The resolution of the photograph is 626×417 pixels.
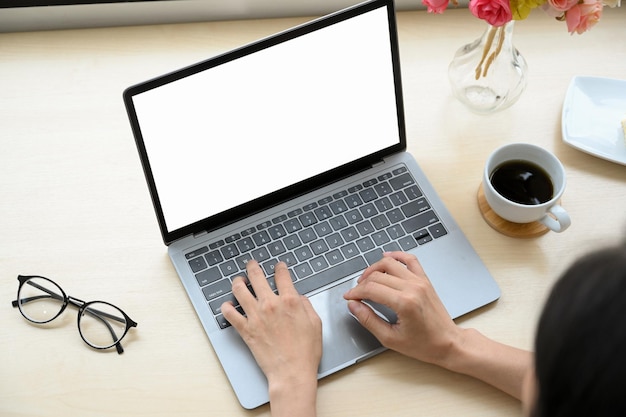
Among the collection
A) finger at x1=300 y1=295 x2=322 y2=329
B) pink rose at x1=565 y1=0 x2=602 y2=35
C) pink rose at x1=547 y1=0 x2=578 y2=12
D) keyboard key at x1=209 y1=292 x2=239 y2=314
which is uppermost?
pink rose at x1=547 y1=0 x2=578 y2=12

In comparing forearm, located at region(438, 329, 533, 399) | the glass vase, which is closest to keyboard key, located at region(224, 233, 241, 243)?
forearm, located at region(438, 329, 533, 399)

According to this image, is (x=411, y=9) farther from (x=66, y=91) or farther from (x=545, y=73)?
(x=66, y=91)

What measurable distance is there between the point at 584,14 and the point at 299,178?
1.40 ft

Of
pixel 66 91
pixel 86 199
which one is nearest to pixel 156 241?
pixel 86 199

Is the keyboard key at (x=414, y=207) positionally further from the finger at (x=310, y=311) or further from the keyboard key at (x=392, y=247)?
the finger at (x=310, y=311)

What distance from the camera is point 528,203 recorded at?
0.98m

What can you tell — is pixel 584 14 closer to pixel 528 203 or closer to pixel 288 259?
pixel 528 203

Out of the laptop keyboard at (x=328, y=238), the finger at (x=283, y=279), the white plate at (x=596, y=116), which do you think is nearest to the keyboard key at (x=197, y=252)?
the laptop keyboard at (x=328, y=238)

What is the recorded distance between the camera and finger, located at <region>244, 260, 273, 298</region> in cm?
92

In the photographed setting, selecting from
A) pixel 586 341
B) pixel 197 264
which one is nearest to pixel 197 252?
pixel 197 264

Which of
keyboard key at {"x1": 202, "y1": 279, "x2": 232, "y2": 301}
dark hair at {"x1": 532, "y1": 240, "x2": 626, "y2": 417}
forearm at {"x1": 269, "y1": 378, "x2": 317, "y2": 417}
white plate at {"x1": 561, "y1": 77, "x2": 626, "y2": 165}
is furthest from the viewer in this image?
white plate at {"x1": 561, "y1": 77, "x2": 626, "y2": 165}

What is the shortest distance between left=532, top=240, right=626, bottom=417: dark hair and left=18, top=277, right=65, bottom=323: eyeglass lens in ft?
2.06

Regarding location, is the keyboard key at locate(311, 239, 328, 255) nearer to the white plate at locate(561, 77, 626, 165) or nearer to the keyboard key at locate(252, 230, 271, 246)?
the keyboard key at locate(252, 230, 271, 246)

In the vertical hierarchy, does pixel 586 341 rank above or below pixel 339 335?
above
